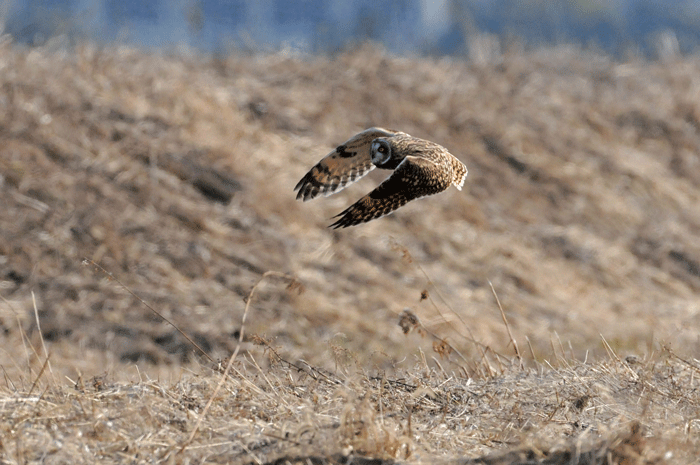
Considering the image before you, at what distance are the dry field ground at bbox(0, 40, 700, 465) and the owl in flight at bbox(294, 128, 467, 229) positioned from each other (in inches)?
22.2

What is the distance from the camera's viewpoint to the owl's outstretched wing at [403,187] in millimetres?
3412

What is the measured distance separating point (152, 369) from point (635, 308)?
7.11 meters

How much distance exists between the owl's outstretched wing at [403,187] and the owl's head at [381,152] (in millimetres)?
333

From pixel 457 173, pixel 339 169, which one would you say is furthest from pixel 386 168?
pixel 339 169

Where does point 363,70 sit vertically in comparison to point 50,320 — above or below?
above

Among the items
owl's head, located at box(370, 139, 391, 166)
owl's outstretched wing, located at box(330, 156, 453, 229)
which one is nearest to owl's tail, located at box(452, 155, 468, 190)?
owl's outstretched wing, located at box(330, 156, 453, 229)

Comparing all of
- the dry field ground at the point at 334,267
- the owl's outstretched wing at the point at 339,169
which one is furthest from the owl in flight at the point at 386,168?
the dry field ground at the point at 334,267

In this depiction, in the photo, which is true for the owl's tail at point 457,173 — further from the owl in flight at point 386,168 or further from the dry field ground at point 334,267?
the dry field ground at point 334,267

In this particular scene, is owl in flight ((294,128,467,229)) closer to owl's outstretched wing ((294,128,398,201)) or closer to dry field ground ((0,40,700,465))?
owl's outstretched wing ((294,128,398,201))

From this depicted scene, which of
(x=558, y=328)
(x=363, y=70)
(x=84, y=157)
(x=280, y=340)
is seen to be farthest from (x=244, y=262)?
(x=363, y=70)

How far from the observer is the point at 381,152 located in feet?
12.7

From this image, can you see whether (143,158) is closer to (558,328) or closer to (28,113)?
(28,113)

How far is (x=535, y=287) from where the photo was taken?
1016 centimetres

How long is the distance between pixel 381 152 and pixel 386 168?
10cm
